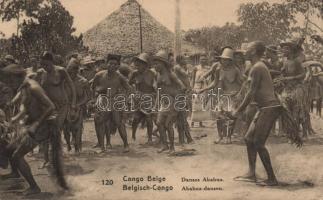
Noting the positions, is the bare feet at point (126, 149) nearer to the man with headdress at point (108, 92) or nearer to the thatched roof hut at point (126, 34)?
the man with headdress at point (108, 92)

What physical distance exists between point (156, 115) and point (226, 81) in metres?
1.60

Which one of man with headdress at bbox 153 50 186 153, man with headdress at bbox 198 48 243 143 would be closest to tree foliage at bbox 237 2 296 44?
man with headdress at bbox 198 48 243 143

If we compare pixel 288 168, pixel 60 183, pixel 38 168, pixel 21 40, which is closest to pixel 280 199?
pixel 288 168

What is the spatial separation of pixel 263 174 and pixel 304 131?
2.67 metres

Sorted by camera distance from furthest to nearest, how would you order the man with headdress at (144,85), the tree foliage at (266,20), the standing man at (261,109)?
1. the tree foliage at (266,20)
2. the man with headdress at (144,85)
3. the standing man at (261,109)

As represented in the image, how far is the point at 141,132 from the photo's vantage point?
12.2m

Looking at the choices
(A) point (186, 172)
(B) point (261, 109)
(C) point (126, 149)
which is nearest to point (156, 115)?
(C) point (126, 149)

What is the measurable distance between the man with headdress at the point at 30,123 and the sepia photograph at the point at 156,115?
0.01 metres

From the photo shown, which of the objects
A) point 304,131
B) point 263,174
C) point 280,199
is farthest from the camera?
point 304,131

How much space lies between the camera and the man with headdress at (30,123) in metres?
6.60

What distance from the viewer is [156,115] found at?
10.6m

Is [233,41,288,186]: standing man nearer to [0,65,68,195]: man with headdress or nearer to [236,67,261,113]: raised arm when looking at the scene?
[236,67,261,113]: raised arm

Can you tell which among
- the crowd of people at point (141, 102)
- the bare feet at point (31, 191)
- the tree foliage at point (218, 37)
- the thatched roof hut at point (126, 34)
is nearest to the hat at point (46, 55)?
the crowd of people at point (141, 102)

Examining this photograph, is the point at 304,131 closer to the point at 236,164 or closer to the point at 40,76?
the point at 236,164
